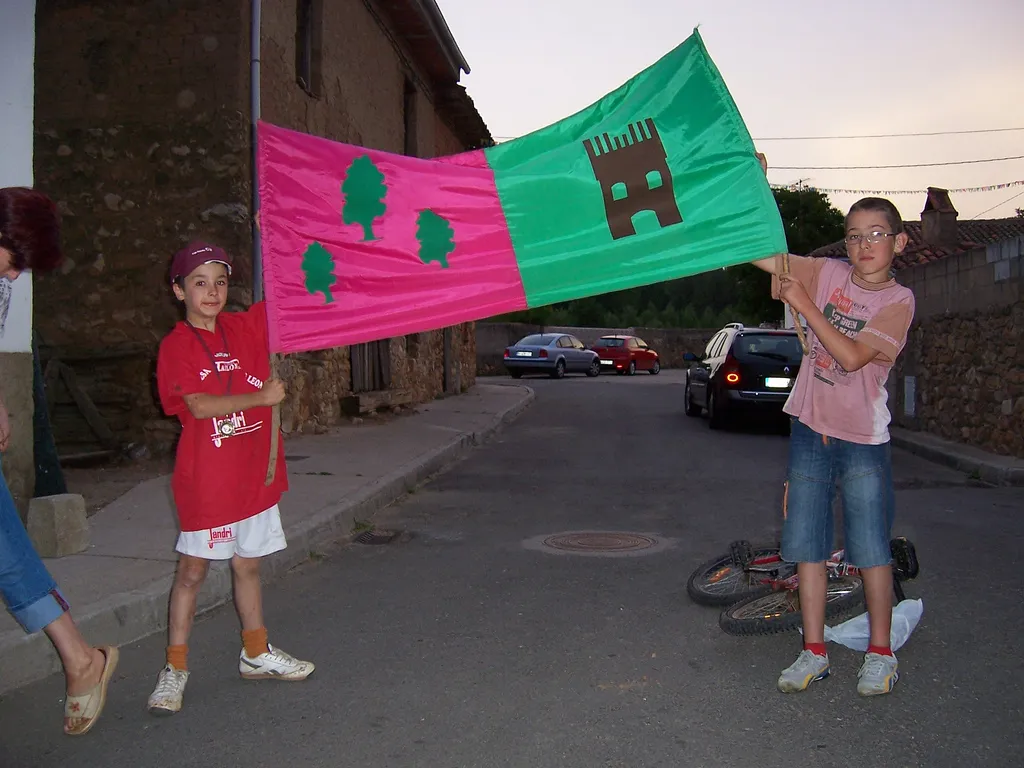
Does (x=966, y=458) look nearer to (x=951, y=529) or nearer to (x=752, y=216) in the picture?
(x=951, y=529)

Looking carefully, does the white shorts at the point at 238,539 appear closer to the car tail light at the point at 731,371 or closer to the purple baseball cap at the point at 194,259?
the purple baseball cap at the point at 194,259

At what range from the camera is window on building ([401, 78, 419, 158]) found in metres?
18.0

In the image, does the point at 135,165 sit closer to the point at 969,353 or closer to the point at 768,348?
the point at 768,348

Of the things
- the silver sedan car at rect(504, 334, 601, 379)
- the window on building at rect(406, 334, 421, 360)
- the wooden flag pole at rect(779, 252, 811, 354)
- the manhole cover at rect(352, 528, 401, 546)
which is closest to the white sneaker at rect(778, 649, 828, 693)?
the wooden flag pole at rect(779, 252, 811, 354)

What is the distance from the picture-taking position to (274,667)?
3.98 m

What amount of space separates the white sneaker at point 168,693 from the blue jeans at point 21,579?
54cm

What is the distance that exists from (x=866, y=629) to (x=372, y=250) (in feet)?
9.36

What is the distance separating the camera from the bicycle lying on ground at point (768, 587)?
175 inches

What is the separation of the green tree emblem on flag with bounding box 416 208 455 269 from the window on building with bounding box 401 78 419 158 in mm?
14387

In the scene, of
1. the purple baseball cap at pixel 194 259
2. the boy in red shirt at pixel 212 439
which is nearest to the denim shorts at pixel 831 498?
the boy in red shirt at pixel 212 439

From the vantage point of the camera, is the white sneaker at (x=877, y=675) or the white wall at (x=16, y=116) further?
the white wall at (x=16, y=116)

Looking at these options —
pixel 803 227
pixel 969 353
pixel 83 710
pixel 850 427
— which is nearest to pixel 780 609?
pixel 850 427

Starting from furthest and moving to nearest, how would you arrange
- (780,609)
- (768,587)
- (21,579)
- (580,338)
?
(580,338)
(768,587)
(780,609)
(21,579)

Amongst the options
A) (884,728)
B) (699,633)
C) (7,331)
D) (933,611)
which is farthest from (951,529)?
(7,331)
